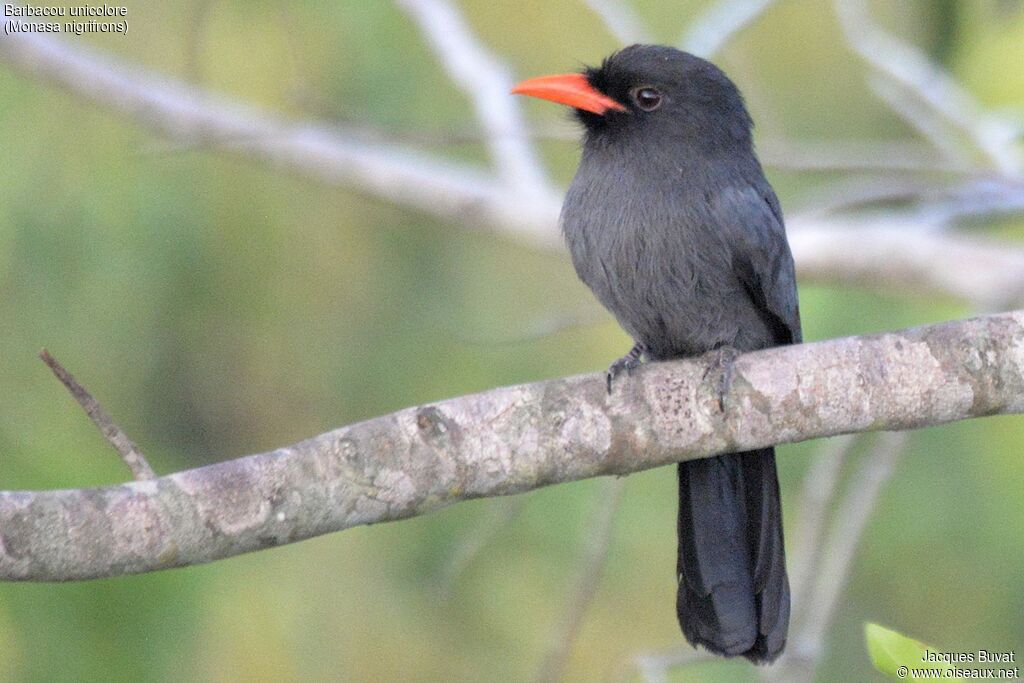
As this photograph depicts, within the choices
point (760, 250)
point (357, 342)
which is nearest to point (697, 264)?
point (760, 250)

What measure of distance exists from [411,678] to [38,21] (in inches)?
132

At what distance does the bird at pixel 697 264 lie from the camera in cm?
345

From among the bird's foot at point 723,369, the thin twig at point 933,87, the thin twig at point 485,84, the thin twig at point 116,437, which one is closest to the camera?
the thin twig at point 116,437

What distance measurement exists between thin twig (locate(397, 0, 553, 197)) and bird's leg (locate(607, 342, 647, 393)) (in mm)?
2089

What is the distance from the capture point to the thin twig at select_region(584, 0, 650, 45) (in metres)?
5.36

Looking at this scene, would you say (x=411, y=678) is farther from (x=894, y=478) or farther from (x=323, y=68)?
(x=323, y=68)

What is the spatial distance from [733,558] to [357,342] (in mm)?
3335

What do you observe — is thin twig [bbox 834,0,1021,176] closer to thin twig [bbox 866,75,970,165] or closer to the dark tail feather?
thin twig [bbox 866,75,970,165]

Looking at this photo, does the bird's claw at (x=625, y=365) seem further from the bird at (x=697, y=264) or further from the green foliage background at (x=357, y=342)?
the green foliage background at (x=357, y=342)

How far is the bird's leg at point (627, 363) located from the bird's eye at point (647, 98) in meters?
0.66

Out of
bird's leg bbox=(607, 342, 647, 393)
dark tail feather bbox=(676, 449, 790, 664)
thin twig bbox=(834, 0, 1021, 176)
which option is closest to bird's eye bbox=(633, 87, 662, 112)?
bird's leg bbox=(607, 342, 647, 393)

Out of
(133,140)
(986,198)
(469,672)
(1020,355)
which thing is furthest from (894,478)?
(133,140)

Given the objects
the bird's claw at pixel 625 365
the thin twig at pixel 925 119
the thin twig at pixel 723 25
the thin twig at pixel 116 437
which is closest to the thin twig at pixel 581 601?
the bird's claw at pixel 625 365

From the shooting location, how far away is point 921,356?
3037 millimetres
